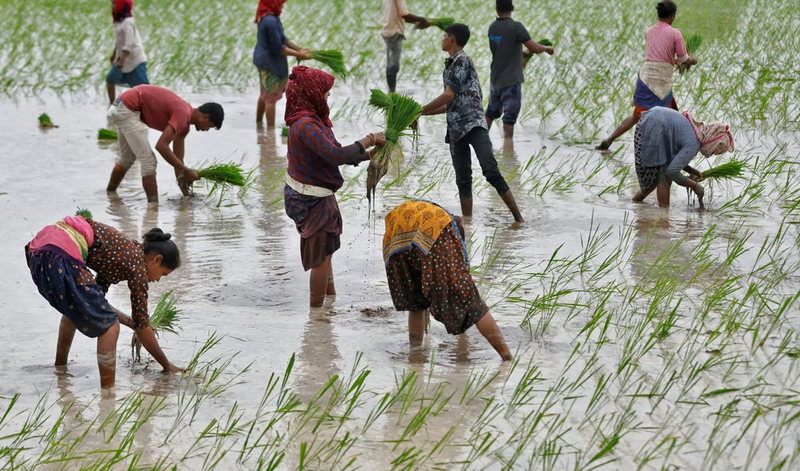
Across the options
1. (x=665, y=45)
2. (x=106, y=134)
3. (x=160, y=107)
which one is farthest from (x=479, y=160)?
(x=106, y=134)

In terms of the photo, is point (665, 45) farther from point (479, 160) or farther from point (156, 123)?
point (156, 123)

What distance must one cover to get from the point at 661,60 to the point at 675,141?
1408 mm

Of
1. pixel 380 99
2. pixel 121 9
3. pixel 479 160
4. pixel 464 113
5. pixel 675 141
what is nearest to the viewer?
pixel 380 99

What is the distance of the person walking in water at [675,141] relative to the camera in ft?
19.9

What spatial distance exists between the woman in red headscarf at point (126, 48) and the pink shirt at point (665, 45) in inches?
169

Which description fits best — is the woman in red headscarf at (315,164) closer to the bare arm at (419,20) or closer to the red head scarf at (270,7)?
the red head scarf at (270,7)

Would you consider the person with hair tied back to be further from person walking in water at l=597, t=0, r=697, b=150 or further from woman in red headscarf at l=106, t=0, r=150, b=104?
woman in red headscarf at l=106, t=0, r=150, b=104

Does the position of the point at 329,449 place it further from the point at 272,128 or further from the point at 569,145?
the point at 272,128

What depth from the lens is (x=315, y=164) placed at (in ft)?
15.3

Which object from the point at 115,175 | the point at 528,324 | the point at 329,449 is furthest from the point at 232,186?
A: the point at 329,449

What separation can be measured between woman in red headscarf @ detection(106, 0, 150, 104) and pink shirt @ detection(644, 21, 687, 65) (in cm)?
430

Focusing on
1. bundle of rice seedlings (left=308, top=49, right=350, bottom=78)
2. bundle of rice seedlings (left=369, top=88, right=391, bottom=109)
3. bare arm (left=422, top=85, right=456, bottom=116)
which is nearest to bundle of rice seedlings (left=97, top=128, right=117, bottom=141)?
bundle of rice seedlings (left=308, top=49, right=350, bottom=78)

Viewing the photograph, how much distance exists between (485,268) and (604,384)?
5.81 ft

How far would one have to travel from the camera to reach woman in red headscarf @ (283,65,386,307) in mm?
4520
